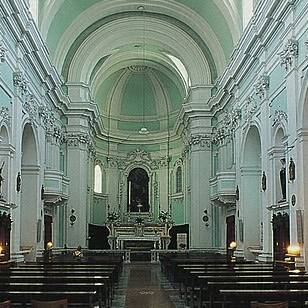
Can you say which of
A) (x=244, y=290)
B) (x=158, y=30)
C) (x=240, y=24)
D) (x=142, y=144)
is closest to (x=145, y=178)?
(x=142, y=144)

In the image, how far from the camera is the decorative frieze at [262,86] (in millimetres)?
18406

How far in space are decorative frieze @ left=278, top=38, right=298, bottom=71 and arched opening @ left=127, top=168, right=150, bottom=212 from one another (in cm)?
2117

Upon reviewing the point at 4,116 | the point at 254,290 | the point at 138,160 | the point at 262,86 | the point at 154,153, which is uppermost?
the point at 154,153

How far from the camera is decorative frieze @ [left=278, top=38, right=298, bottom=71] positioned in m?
15.0

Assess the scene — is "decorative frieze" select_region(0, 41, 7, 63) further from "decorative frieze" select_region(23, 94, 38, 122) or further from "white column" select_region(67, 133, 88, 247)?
"white column" select_region(67, 133, 88, 247)

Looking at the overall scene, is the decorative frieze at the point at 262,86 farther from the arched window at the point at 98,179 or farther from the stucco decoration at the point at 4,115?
the arched window at the point at 98,179

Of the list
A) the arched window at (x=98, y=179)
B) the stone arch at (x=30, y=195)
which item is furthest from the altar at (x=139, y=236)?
the stone arch at (x=30, y=195)

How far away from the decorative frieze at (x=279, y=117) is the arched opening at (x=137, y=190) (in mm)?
19532

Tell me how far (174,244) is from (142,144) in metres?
7.01

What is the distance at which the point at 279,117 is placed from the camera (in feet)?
55.2

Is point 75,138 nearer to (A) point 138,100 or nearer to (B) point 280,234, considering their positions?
(A) point 138,100

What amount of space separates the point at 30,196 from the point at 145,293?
8215 millimetres

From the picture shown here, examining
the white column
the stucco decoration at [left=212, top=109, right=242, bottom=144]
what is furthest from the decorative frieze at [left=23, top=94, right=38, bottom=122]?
the white column

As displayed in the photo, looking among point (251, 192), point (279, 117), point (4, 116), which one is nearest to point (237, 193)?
point (251, 192)
